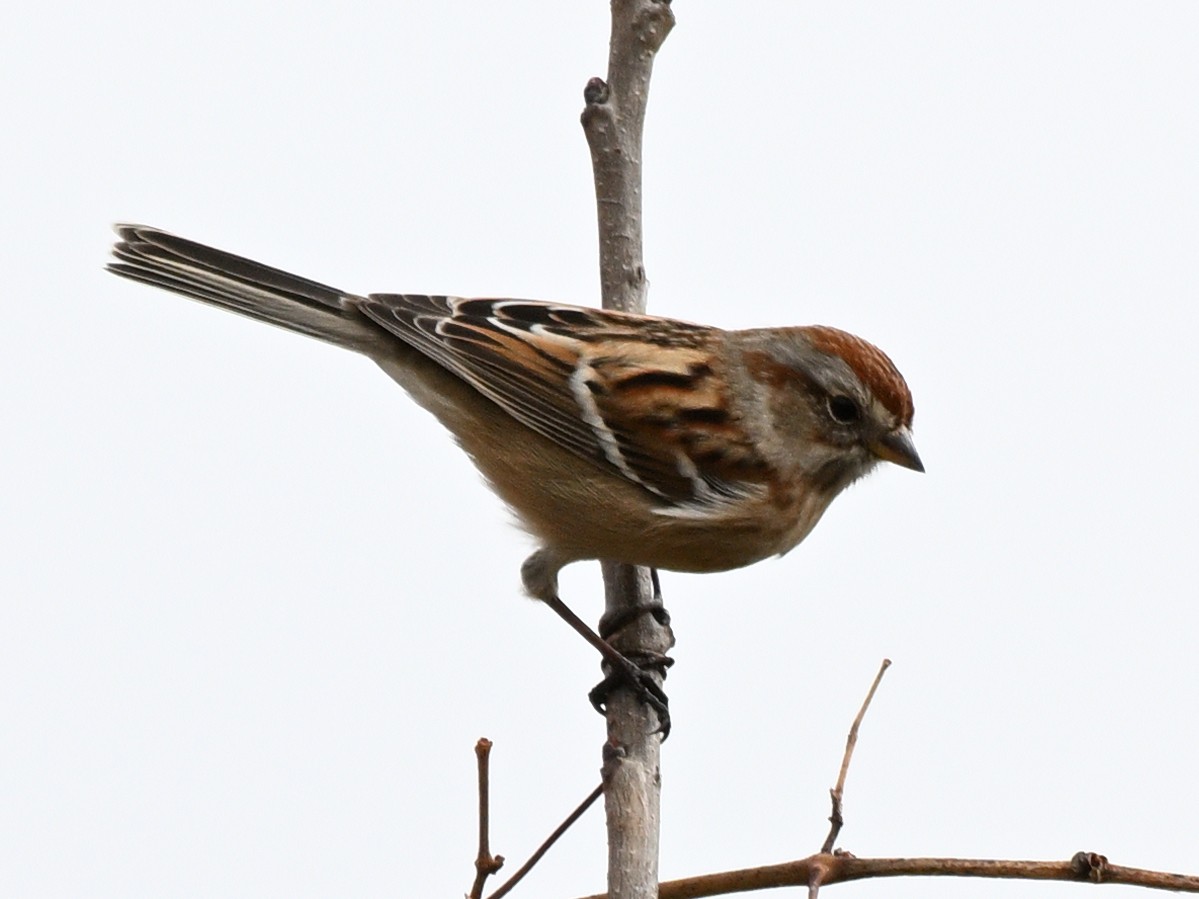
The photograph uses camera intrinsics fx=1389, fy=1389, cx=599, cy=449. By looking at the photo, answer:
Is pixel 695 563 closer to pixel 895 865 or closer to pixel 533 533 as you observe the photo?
pixel 533 533

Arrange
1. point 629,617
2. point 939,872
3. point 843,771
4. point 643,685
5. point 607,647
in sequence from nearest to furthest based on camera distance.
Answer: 1. point 939,872
2. point 843,771
3. point 643,685
4. point 607,647
5. point 629,617

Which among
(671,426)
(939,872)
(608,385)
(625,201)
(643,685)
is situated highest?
(625,201)

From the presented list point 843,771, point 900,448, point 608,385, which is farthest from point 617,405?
point 843,771

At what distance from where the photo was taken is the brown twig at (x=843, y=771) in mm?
3094

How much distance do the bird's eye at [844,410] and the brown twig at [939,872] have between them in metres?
2.42

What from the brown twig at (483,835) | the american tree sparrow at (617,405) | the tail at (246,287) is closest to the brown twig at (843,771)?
the brown twig at (483,835)

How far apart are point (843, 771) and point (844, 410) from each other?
2.16 meters

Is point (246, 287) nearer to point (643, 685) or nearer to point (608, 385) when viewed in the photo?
point (608, 385)

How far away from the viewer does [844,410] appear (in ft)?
17.2

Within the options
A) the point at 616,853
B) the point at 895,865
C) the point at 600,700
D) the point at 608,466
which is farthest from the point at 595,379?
the point at 895,865

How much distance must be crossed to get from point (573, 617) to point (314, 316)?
154 cm

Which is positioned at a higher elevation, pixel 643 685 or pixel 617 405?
pixel 617 405

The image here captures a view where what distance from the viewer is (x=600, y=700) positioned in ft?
16.1

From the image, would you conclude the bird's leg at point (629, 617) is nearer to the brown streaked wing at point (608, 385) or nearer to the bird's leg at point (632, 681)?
the bird's leg at point (632, 681)
